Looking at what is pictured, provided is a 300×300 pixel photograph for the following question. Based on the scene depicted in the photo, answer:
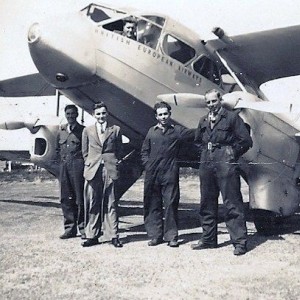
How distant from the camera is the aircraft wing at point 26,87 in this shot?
12047 millimetres

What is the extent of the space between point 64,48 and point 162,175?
94.6 inches

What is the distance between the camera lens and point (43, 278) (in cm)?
518

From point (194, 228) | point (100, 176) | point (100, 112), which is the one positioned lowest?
point (194, 228)

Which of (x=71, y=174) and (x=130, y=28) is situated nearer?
(x=130, y=28)

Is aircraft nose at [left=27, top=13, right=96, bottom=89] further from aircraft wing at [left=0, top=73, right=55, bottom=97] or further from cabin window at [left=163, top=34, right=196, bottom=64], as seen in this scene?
aircraft wing at [left=0, top=73, right=55, bottom=97]

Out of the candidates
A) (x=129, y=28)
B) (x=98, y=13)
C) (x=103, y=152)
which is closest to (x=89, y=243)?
(x=103, y=152)

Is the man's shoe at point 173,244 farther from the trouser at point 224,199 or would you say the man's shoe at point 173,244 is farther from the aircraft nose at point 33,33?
the aircraft nose at point 33,33

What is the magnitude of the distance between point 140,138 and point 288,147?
2.78 metres

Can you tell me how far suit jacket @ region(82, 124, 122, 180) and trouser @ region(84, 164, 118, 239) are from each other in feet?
0.29

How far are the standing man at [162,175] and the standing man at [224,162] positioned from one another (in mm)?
473

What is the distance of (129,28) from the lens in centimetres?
784

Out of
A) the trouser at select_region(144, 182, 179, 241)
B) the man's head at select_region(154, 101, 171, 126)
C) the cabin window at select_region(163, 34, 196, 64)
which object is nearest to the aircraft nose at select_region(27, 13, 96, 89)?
the man's head at select_region(154, 101, 171, 126)

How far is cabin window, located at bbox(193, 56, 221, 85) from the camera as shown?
8.84 m

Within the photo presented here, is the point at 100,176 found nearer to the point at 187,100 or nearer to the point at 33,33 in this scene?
the point at 187,100
